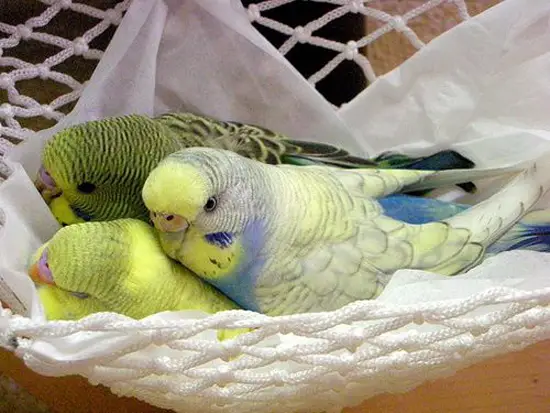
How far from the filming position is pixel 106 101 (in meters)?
0.53

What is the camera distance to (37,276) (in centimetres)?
41

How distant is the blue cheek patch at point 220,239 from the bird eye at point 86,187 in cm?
9

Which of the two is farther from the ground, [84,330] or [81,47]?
[81,47]

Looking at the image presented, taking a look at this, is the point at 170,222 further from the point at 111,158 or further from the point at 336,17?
the point at 336,17

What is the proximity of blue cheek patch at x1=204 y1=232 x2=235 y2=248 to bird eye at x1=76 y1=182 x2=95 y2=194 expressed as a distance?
0.09 metres

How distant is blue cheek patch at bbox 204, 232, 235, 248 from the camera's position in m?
0.42

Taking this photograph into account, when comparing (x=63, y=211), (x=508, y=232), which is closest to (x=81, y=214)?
(x=63, y=211)

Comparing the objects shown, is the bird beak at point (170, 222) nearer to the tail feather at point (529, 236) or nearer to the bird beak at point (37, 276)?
the bird beak at point (37, 276)

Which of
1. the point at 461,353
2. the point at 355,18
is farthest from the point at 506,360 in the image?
the point at 355,18

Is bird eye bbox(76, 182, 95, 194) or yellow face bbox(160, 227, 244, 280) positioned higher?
bird eye bbox(76, 182, 95, 194)

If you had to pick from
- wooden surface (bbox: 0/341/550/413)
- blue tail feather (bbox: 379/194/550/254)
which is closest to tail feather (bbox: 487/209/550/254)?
blue tail feather (bbox: 379/194/550/254)

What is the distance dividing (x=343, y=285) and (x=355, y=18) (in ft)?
0.85

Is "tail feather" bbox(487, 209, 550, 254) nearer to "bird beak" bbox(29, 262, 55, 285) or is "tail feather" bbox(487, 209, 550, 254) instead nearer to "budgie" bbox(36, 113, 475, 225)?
"budgie" bbox(36, 113, 475, 225)

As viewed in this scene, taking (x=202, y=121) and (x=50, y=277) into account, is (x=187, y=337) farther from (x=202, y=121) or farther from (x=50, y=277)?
(x=202, y=121)
